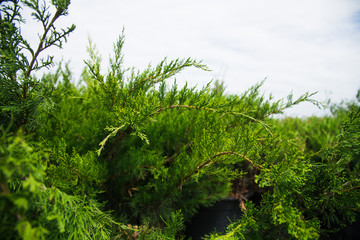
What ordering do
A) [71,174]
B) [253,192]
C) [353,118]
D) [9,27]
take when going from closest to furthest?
[9,27] → [71,174] → [353,118] → [253,192]

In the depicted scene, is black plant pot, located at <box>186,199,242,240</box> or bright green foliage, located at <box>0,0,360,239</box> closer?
bright green foliage, located at <box>0,0,360,239</box>

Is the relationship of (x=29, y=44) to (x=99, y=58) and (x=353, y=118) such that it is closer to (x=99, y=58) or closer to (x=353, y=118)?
(x=99, y=58)

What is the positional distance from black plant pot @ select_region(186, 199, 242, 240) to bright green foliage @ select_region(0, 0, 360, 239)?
29 cm

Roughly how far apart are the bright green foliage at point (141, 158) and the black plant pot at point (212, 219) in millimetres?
287

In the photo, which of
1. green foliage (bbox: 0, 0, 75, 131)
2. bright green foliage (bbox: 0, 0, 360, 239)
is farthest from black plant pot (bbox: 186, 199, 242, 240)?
green foliage (bbox: 0, 0, 75, 131)

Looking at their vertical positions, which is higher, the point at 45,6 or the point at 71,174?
the point at 45,6

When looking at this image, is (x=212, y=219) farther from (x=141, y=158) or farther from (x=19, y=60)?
(x=19, y=60)

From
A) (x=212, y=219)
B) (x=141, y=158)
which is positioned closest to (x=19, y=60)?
(x=141, y=158)

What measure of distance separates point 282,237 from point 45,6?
168 centimetres

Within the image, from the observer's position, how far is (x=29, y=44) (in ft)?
3.43

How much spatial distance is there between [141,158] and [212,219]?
1088 millimetres

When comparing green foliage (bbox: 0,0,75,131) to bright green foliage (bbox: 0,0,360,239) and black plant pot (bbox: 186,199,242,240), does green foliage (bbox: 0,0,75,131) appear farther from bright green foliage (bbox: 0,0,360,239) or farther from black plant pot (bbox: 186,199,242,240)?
black plant pot (bbox: 186,199,242,240)

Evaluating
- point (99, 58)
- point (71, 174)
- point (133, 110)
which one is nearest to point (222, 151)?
point (133, 110)

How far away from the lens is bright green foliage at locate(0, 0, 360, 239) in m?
0.90
